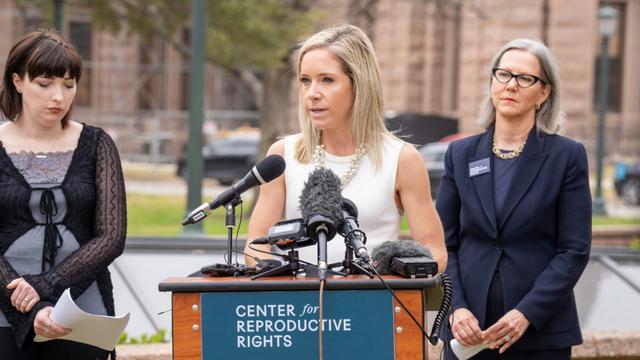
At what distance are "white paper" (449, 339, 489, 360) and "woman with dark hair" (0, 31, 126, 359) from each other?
54.8 inches

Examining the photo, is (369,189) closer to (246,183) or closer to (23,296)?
(246,183)

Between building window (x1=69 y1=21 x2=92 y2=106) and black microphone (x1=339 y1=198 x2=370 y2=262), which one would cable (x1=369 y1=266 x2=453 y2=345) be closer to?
black microphone (x1=339 y1=198 x2=370 y2=262)

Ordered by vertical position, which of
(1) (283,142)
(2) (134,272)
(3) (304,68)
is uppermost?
(3) (304,68)

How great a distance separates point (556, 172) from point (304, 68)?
1239 millimetres

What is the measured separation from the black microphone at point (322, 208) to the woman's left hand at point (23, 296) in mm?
1181

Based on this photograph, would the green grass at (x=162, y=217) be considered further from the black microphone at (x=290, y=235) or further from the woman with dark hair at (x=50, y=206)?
the black microphone at (x=290, y=235)

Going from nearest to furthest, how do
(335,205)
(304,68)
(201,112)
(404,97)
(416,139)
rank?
1. (335,205)
2. (304,68)
3. (201,112)
4. (416,139)
5. (404,97)

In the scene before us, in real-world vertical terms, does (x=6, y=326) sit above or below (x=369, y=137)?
below

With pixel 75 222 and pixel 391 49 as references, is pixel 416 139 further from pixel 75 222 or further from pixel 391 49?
pixel 75 222

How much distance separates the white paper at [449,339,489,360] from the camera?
4.71m

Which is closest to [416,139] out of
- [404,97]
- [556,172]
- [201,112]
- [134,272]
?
[404,97]

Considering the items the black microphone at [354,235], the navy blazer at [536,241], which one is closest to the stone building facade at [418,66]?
the navy blazer at [536,241]

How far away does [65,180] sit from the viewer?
441 cm

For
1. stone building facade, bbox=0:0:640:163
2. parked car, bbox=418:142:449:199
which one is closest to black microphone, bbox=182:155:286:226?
stone building facade, bbox=0:0:640:163
